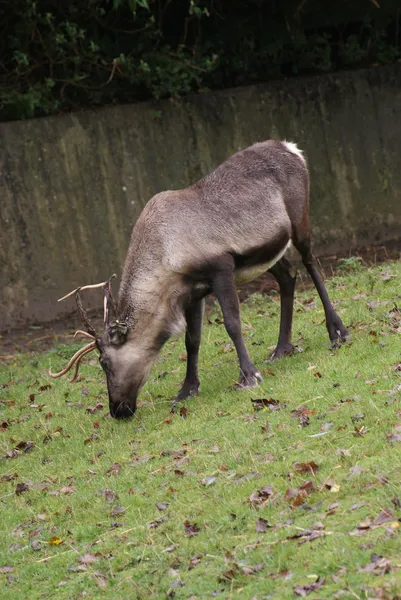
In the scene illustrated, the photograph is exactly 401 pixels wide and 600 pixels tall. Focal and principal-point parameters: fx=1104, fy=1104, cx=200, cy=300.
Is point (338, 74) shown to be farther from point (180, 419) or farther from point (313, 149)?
point (180, 419)

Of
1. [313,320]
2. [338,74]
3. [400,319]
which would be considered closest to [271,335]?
[313,320]

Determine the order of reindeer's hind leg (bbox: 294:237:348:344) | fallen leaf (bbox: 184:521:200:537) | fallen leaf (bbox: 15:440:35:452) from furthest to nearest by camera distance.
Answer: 1. reindeer's hind leg (bbox: 294:237:348:344)
2. fallen leaf (bbox: 15:440:35:452)
3. fallen leaf (bbox: 184:521:200:537)

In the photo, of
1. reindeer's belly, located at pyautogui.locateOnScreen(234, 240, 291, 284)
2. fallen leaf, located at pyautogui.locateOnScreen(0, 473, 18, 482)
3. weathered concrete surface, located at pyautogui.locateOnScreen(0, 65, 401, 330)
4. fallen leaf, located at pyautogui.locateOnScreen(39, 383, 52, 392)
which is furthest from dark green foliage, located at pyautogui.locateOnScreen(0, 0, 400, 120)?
fallen leaf, located at pyautogui.locateOnScreen(0, 473, 18, 482)

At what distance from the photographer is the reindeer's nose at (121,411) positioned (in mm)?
9359

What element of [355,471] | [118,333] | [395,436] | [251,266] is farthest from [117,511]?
[251,266]

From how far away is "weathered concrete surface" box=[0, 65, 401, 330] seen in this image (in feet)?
47.4

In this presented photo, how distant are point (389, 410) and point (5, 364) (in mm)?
6555

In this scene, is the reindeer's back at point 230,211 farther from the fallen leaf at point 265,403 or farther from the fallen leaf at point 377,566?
the fallen leaf at point 377,566

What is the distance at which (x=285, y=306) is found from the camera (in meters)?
10.2

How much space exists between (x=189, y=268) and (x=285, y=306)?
138cm

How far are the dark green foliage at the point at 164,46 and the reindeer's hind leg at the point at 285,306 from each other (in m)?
5.32

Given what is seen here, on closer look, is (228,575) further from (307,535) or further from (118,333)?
(118,333)

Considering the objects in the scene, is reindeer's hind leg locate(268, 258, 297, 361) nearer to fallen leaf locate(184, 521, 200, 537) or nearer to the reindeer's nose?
the reindeer's nose

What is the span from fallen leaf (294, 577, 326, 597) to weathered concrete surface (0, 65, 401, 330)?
955 centimetres
